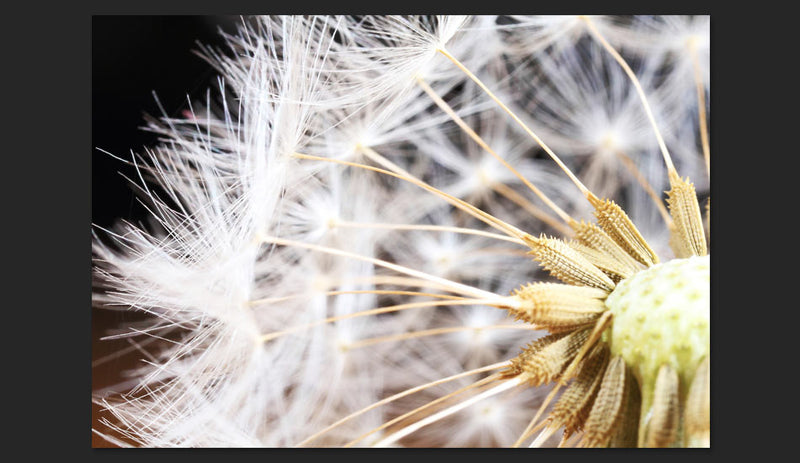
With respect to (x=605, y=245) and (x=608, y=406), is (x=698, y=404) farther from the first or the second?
(x=605, y=245)

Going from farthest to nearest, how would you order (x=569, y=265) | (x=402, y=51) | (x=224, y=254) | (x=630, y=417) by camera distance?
(x=402, y=51) < (x=224, y=254) < (x=569, y=265) < (x=630, y=417)

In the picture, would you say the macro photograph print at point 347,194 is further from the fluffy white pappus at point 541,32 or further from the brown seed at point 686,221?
the brown seed at point 686,221

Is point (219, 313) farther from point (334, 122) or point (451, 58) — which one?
point (451, 58)

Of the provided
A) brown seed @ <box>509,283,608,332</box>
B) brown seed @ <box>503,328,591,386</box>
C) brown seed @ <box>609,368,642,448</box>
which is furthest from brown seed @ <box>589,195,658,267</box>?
brown seed @ <box>609,368,642,448</box>

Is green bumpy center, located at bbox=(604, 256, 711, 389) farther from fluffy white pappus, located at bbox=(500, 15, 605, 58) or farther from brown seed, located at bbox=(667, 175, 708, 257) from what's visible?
fluffy white pappus, located at bbox=(500, 15, 605, 58)

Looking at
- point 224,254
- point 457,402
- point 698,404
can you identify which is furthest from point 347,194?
point 698,404

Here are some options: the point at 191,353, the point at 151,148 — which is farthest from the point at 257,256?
the point at 151,148
